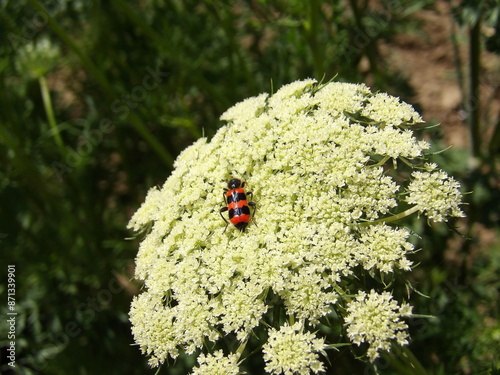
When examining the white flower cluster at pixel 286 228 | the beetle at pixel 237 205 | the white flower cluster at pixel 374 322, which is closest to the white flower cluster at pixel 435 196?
the white flower cluster at pixel 286 228

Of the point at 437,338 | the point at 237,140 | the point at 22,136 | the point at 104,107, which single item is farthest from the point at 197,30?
the point at 437,338

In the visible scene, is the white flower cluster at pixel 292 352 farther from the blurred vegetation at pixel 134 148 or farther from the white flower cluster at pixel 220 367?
the blurred vegetation at pixel 134 148

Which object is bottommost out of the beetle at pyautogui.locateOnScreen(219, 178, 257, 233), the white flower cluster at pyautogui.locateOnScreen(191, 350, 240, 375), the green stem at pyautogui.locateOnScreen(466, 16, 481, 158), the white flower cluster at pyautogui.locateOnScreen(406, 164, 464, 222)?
the white flower cluster at pyautogui.locateOnScreen(191, 350, 240, 375)

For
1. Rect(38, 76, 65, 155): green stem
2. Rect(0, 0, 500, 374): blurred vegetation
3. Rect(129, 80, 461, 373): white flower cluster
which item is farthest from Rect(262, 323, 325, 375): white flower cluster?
Rect(38, 76, 65, 155): green stem

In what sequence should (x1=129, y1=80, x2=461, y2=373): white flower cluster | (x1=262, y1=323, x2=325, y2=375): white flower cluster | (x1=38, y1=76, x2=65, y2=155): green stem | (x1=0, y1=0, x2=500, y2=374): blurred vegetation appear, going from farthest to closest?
(x1=38, y1=76, x2=65, y2=155): green stem, (x1=0, y1=0, x2=500, y2=374): blurred vegetation, (x1=129, y1=80, x2=461, y2=373): white flower cluster, (x1=262, y1=323, x2=325, y2=375): white flower cluster

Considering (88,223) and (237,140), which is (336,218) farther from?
(88,223)

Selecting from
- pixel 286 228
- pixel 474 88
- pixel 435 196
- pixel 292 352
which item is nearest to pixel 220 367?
pixel 292 352

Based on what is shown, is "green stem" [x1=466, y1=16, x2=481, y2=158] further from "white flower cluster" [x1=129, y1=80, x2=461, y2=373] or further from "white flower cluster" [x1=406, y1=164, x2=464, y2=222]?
"white flower cluster" [x1=406, y1=164, x2=464, y2=222]

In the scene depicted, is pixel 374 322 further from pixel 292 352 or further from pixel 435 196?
pixel 435 196

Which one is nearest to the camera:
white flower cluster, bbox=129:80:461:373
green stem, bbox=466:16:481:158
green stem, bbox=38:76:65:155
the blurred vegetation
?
white flower cluster, bbox=129:80:461:373
